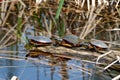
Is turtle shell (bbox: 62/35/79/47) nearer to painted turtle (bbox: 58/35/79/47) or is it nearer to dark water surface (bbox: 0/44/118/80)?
painted turtle (bbox: 58/35/79/47)

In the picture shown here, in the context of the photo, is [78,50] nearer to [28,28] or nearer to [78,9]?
[28,28]

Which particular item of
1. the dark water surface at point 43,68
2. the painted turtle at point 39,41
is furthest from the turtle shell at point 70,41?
the dark water surface at point 43,68

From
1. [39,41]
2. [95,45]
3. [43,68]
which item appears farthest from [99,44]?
[43,68]

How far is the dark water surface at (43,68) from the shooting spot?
2.57 meters

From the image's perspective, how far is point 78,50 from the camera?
10.7ft

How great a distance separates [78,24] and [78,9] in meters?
0.75

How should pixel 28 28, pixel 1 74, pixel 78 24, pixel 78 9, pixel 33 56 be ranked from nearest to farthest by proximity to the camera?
pixel 1 74 < pixel 33 56 < pixel 28 28 < pixel 78 24 < pixel 78 9

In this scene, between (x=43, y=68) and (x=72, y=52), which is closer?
(x=43, y=68)

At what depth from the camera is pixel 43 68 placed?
2.76 m

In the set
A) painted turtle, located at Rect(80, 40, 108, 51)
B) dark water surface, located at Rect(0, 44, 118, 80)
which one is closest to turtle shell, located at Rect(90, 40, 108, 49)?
painted turtle, located at Rect(80, 40, 108, 51)

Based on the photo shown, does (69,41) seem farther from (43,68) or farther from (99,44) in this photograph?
(43,68)

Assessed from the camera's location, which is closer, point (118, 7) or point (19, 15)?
point (19, 15)

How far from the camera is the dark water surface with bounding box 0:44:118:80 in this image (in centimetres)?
257

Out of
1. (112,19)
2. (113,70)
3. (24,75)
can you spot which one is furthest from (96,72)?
(112,19)
